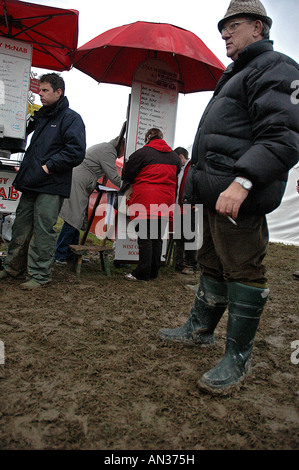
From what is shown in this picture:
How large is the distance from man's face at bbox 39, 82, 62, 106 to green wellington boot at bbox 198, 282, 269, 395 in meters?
2.60

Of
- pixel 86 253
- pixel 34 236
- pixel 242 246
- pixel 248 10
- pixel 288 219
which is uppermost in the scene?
pixel 248 10

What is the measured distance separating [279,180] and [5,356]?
1.69 m

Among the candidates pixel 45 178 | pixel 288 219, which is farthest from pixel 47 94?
pixel 288 219

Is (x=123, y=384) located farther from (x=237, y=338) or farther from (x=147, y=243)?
(x=147, y=243)

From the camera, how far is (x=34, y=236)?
3520mm

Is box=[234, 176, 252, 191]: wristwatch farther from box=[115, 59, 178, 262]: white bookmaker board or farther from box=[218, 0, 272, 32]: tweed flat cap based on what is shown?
box=[115, 59, 178, 262]: white bookmaker board

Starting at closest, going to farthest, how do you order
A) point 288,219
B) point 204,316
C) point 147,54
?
point 204,316 → point 147,54 → point 288,219

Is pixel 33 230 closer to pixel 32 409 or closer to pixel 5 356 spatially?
pixel 5 356

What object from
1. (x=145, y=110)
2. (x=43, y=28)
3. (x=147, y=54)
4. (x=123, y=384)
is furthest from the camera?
(x=147, y=54)

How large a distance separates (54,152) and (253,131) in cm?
227

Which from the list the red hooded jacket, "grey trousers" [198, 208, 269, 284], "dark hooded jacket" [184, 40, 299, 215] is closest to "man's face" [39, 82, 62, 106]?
the red hooded jacket

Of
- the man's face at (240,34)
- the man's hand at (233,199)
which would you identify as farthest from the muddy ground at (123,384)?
the man's face at (240,34)

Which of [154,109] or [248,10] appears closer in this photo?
[248,10]

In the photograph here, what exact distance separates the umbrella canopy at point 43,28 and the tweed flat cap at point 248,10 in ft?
8.77
